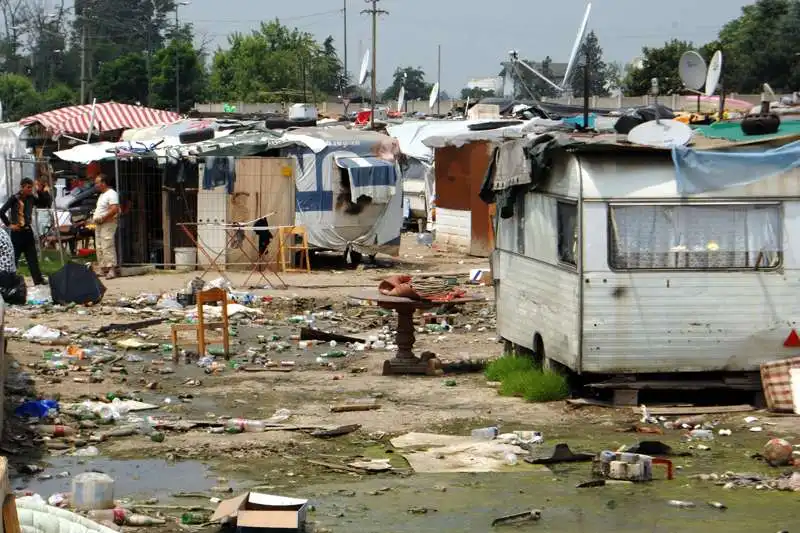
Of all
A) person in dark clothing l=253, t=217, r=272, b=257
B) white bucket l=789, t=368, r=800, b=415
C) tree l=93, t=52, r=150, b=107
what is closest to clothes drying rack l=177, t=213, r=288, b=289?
person in dark clothing l=253, t=217, r=272, b=257

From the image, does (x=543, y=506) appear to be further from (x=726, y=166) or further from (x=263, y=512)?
(x=726, y=166)

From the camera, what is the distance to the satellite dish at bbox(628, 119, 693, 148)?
11.4 metres

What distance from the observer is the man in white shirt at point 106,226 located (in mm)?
21875

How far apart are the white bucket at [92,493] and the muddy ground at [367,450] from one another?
34 centimetres

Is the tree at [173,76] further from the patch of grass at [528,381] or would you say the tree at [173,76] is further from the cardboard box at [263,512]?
the cardboard box at [263,512]

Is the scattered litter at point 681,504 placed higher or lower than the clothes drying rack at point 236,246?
lower

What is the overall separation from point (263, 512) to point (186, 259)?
51.6 feet

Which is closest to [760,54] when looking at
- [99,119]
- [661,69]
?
[661,69]

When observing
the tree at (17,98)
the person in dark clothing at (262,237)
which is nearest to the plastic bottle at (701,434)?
the person in dark clothing at (262,237)

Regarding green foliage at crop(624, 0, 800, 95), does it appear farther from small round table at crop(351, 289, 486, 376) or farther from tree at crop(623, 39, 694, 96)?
A: small round table at crop(351, 289, 486, 376)

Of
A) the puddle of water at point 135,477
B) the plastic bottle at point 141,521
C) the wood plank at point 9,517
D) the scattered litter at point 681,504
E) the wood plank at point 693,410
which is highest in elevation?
the wood plank at point 9,517

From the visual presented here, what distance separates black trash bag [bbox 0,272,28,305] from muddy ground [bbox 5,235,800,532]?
89 cm

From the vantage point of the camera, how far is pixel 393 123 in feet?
121

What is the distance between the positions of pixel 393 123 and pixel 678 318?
26068 mm
